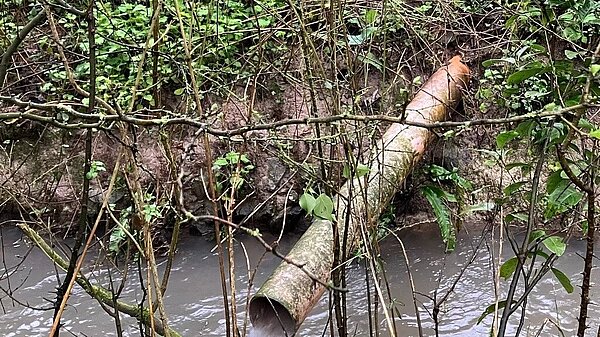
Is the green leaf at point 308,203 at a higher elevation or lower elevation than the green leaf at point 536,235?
higher

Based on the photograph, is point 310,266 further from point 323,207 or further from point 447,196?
point 447,196

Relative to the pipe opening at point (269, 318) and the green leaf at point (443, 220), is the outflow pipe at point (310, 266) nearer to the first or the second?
the pipe opening at point (269, 318)

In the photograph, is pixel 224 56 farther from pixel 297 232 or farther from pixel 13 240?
pixel 13 240

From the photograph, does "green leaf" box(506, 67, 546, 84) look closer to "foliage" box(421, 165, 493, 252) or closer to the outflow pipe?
the outflow pipe

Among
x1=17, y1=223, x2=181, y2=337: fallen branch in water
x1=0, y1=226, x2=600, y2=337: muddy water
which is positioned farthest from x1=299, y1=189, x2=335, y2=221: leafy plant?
x1=0, y1=226, x2=600, y2=337: muddy water

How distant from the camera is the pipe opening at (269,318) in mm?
2658

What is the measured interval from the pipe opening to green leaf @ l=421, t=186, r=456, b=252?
2.06 m

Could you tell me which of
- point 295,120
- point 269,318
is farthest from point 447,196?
point 295,120

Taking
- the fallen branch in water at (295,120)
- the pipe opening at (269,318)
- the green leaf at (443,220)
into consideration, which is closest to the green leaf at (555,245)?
the fallen branch in water at (295,120)

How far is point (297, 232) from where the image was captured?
5.07 m

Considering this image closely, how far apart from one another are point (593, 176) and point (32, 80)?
4927mm

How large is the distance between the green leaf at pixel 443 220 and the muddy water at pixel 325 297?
17 cm

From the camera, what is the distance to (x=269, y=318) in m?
2.73

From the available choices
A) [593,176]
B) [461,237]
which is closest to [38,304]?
[461,237]
